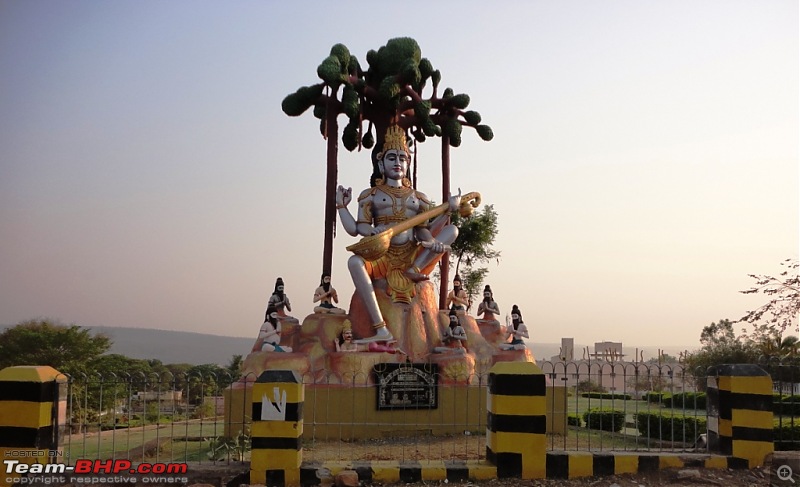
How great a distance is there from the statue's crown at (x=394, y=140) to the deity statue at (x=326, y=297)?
2.61 meters

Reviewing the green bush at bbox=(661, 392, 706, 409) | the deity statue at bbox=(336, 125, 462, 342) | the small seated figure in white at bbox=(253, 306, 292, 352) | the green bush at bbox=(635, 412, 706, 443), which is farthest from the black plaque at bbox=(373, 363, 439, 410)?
the green bush at bbox=(661, 392, 706, 409)

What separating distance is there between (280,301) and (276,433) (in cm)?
469

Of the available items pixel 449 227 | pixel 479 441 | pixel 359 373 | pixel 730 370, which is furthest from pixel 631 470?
pixel 449 227

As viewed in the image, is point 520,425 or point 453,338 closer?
point 520,425

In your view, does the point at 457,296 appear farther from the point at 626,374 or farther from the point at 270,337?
the point at 626,374

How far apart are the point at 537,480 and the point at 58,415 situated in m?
5.17

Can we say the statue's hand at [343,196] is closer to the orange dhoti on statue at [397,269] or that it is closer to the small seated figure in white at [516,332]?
the orange dhoti on statue at [397,269]

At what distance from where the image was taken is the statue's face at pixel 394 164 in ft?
38.9

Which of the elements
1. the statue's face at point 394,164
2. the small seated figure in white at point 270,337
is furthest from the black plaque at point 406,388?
the statue's face at point 394,164

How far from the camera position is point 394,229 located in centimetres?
1109

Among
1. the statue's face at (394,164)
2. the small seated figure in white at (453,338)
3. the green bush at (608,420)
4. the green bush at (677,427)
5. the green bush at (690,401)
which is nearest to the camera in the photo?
the small seated figure in white at (453,338)

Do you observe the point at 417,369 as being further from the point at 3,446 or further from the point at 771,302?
the point at 771,302

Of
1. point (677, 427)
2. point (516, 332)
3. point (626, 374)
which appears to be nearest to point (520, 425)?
point (626, 374)

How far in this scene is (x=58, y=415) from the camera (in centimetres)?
692
